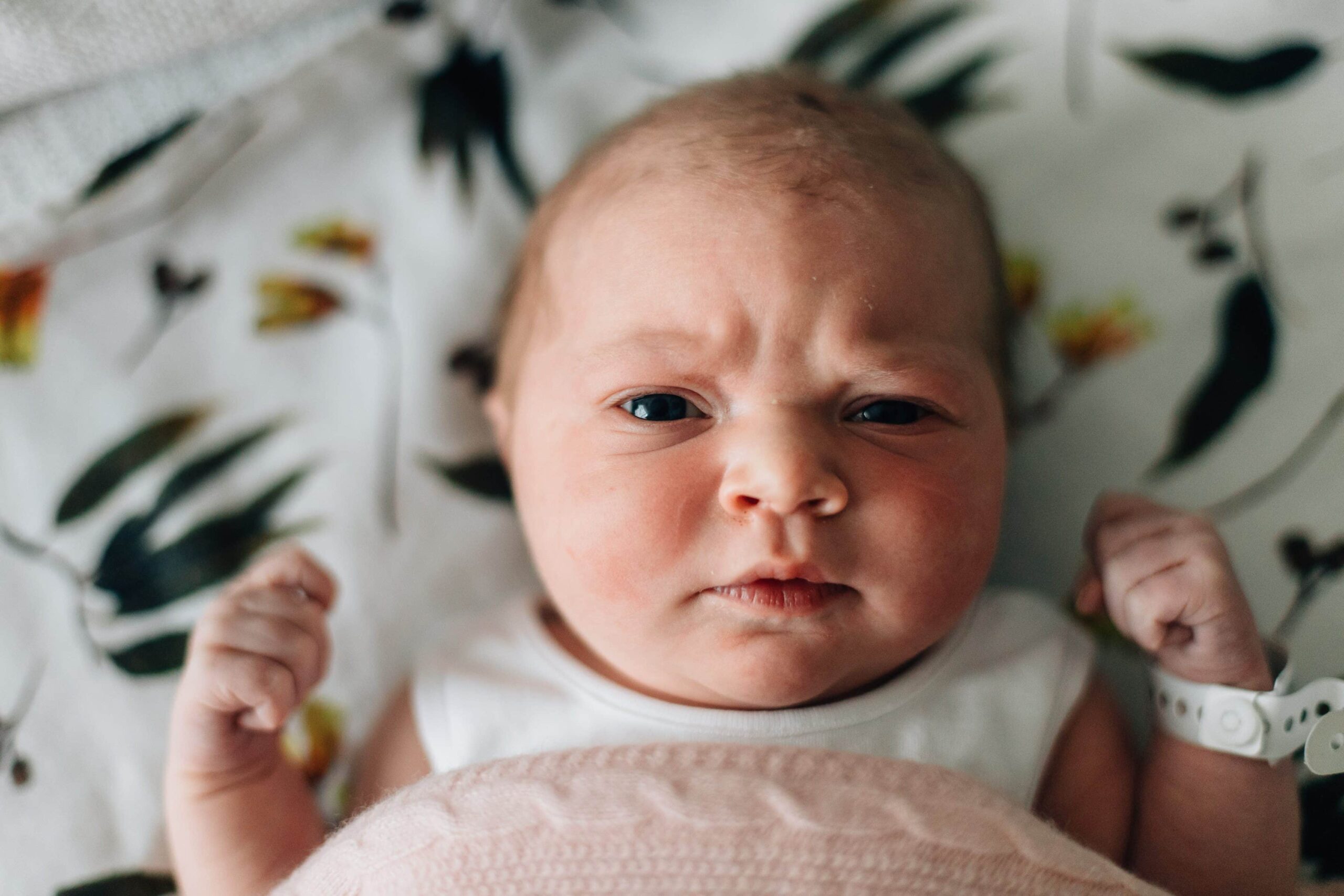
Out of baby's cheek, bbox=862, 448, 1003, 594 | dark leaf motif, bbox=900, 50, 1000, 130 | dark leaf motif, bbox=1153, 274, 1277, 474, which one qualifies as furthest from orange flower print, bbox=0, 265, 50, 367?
dark leaf motif, bbox=1153, 274, 1277, 474

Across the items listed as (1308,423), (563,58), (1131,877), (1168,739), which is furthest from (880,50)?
(1131,877)

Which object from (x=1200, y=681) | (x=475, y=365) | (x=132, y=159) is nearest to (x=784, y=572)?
(x=1200, y=681)

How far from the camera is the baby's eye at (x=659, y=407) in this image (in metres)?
0.93

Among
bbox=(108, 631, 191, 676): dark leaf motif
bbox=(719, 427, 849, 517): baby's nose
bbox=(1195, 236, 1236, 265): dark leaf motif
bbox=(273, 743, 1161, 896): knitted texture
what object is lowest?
bbox=(108, 631, 191, 676): dark leaf motif

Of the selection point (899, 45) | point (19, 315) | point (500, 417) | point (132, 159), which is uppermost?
point (899, 45)

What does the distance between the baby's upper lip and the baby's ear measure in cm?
35

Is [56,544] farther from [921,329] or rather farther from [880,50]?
[880,50]

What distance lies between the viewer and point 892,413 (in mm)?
951

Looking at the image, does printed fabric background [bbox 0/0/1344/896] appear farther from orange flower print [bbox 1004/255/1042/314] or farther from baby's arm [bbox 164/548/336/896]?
baby's arm [bbox 164/548/336/896]

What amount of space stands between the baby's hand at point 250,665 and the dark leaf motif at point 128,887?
16 cm

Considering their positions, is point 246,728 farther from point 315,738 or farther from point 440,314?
point 440,314

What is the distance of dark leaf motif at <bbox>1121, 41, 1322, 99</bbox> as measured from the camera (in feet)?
3.96

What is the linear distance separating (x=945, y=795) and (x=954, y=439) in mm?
290

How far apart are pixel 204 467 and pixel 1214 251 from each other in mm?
1106
